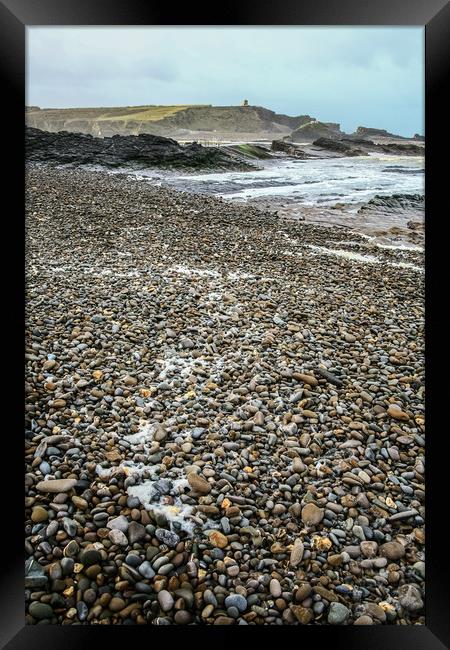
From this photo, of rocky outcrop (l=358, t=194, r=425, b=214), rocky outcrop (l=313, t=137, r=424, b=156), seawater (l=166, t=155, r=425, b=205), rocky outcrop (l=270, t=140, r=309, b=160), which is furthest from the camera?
rocky outcrop (l=313, t=137, r=424, b=156)

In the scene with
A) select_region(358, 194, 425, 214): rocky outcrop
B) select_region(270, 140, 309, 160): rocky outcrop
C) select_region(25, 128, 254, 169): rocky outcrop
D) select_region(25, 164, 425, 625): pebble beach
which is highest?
select_region(270, 140, 309, 160): rocky outcrop

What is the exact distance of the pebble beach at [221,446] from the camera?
2.28m

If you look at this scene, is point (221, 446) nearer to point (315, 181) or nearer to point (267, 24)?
point (267, 24)

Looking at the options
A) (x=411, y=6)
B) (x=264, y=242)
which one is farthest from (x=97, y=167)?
(x=411, y=6)

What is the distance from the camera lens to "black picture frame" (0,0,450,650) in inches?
78.3

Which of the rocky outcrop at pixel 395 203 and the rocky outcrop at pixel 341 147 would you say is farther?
the rocky outcrop at pixel 341 147

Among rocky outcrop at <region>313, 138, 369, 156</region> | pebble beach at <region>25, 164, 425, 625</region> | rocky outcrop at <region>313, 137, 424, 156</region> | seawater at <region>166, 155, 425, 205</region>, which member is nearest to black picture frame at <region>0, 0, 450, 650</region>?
pebble beach at <region>25, 164, 425, 625</region>

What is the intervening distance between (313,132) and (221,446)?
3614 centimetres

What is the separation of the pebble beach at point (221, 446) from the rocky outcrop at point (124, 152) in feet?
50.4

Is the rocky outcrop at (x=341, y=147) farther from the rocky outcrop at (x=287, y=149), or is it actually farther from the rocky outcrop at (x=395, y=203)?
the rocky outcrop at (x=395, y=203)

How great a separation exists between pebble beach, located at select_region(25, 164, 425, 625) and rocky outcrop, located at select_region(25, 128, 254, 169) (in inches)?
605

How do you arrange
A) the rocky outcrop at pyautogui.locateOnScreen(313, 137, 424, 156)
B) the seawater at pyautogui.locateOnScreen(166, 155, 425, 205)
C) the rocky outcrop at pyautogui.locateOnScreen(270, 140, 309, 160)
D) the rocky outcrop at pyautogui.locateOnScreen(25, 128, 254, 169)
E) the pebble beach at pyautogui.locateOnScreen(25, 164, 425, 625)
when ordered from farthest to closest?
1. the rocky outcrop at pyautogui.locateOnScreen(313, 137, 424, 156)
2. the rocky outcrop at pyautogui.locateOnScreen(270, 140, 309, 160)
3. the rocky outcrop at pyautogui.locateOnScreen(25, 128, 254, 169)
4. the seawater at pyautogui.locateOnScreen(166, 155, 425, 205)
5. the pebble beach at pyautogui.locateOnScreen(25, 164, 425, 625)

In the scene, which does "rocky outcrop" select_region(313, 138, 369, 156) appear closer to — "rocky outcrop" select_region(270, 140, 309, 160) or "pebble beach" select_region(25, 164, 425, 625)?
"rocky outcrop" select_region(270, 140, 309, 160)

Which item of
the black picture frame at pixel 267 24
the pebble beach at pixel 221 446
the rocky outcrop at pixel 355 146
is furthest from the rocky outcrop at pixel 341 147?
the black picture frame at pixel 267 24
